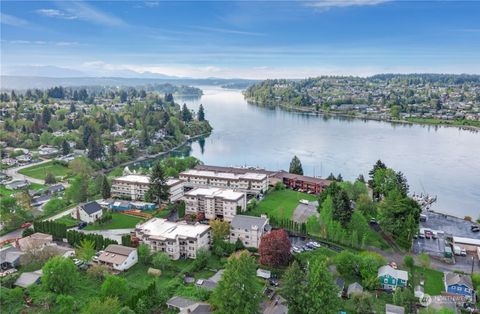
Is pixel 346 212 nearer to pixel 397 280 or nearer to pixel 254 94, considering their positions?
pixel 397 280

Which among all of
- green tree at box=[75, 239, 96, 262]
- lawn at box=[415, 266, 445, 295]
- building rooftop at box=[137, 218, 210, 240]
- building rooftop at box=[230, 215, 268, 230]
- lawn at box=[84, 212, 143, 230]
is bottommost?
lawn at box=[415, 266, 445, 295]

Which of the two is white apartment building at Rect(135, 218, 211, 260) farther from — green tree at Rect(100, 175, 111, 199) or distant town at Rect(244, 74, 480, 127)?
distant town at Rect(244, 74, 480, 127)

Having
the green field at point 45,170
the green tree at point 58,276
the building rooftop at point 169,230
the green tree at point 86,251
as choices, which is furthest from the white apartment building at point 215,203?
the green field at point 45,170

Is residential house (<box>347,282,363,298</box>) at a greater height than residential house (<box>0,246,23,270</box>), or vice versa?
residential house (<box>0,246,23,270</box>)

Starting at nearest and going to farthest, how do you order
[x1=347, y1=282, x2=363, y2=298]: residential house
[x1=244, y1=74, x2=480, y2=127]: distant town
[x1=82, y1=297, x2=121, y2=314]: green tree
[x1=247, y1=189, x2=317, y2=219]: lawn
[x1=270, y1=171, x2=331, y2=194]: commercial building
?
[x1=82, y1=297, x2=121, y2=314]: green tree < [x1=347, y1=282, x2=363, y2=298]: residential house < [x1=247, y1=189, x2=317, y2=219]: lawn < [x1=270, y1=171, x2=331, y2=194]: commercial building < [x1=244, y1=74, x2=480, y2=127]: distant town

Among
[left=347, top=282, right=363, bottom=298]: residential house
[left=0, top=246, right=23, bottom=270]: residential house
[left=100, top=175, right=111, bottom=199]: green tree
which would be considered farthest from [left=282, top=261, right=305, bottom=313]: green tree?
[left=100, top=175, right=111, bottom=199]: green tree

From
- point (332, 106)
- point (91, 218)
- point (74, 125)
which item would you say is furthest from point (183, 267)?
point (332, 106)
